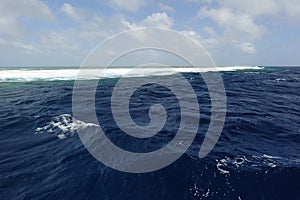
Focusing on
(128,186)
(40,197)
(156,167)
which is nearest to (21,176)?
(40,197)

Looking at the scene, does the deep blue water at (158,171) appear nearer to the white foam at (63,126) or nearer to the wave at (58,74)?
the white foam at (63,126)

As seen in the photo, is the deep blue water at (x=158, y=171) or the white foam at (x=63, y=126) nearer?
the deep blue water at (x=158, y=171)

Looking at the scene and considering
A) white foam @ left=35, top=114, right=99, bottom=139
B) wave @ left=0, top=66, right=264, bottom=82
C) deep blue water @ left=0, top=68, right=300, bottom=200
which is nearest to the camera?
deep blue water @ left=0, top=68, right=300, bottom=200

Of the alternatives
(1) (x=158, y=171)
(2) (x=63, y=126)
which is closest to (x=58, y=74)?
(2) (x=63, y=126)

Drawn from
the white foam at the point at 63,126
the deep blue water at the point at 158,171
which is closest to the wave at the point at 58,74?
the deep blue water at the point at 158,171

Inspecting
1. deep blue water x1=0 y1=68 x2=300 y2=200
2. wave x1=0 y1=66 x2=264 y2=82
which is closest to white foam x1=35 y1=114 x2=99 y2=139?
deep blue water x1=0 y1=68 x2=300 y2=200

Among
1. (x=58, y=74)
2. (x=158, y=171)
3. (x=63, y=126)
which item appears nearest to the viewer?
(x=158, y=171)

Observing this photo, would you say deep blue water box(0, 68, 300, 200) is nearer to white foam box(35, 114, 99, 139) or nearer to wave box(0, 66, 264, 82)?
white foam box(35, 114, 99, 139)

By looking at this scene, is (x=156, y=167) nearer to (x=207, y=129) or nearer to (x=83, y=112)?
(x=207, y=129)

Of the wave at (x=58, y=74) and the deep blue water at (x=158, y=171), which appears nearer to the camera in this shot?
the deep blue water at (x=158, y=171)

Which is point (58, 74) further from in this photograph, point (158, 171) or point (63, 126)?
point (158, 171)

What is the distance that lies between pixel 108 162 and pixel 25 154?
154 inches

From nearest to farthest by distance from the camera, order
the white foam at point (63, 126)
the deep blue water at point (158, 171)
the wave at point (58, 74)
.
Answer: the deep blue water at point (158, 171) < the white foam at point (63, 126) < the wave at point (58, 74)

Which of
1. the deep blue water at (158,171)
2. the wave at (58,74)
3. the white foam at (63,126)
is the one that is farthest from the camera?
the wave at (58,74)
